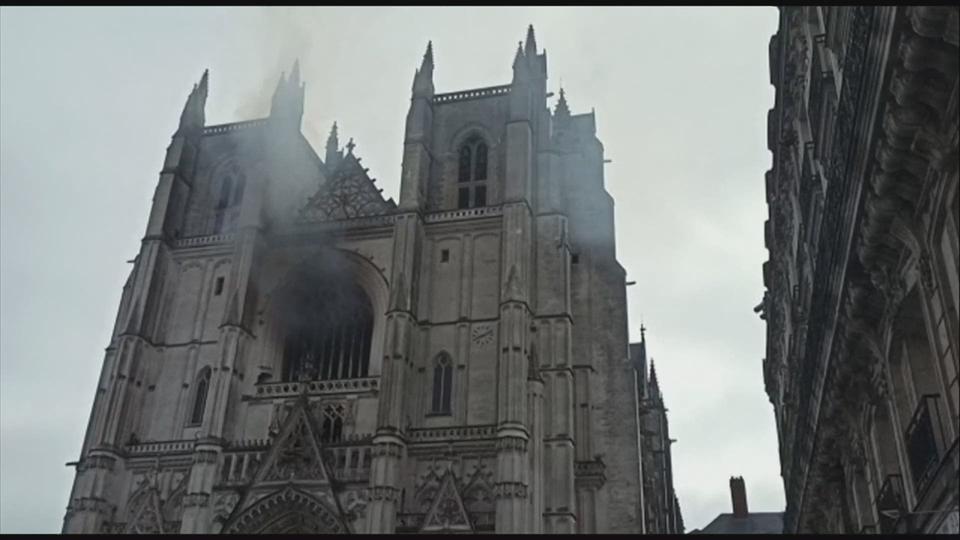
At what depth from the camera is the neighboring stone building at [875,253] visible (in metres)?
8.85

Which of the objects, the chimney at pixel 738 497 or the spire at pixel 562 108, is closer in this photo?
the spire at pixel 562 108

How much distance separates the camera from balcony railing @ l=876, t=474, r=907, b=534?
1252 centimetres

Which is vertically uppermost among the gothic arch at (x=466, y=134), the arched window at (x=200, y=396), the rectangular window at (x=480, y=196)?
the gothic arch at (x=466, y=134)

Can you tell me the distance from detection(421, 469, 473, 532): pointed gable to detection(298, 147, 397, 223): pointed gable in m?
12.0

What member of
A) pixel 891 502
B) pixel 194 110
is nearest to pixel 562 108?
pixel 194 110

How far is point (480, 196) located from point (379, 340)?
721cm

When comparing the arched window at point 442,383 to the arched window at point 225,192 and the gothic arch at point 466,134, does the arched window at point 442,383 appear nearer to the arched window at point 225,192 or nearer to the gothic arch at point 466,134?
the gothic arch at point 466,134

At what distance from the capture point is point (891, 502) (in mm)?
13055

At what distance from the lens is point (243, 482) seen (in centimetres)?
3020

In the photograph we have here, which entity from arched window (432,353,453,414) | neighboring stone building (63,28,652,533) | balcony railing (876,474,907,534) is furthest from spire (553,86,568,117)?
balcony railing (876,474,907,534)

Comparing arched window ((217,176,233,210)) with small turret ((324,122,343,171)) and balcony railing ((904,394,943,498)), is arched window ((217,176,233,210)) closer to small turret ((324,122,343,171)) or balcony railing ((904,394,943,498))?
small turret ((324,122,343,171))

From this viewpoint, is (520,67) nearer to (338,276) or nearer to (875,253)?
(338,276)

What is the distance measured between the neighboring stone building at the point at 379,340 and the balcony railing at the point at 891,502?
14942 mm

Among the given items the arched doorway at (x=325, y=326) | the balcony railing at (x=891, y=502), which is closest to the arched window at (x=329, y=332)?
the arched doorway at (x=325, y=326)
